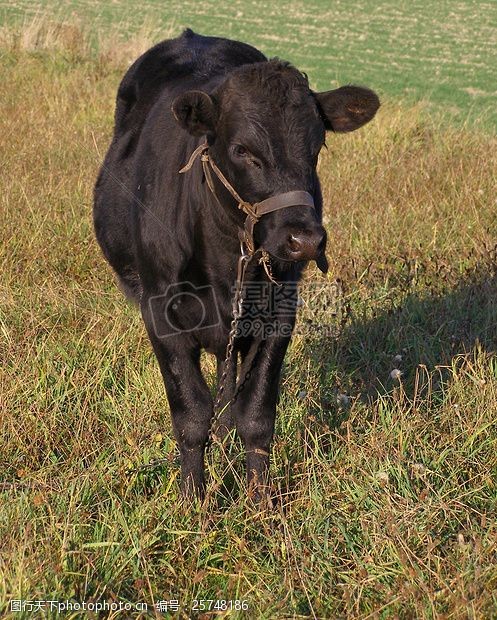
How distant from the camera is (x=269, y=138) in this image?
3467mm

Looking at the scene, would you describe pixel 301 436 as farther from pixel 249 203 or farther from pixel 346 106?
pixel 346 106

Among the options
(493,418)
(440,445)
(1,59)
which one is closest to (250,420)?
Result: (440,445)

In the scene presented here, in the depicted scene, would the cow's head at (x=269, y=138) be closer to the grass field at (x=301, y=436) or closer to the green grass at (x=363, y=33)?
the grass field at (x=301, y=436)

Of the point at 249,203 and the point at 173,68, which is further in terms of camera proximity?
the point at 173,68

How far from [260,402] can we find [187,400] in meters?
0.30

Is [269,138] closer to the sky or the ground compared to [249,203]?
closer to the sky

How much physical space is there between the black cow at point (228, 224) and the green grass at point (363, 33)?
11624 mm

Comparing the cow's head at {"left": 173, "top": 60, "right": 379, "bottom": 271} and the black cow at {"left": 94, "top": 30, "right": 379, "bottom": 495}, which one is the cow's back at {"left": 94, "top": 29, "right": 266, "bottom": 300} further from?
the cow's head at {"left": 173, "top": 60, "right": 379, "bottom": 271}

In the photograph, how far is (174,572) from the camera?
3113 millimetres

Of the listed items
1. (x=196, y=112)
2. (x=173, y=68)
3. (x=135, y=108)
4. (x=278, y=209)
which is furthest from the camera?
(x=135, y=108)

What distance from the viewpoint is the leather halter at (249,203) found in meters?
3.36

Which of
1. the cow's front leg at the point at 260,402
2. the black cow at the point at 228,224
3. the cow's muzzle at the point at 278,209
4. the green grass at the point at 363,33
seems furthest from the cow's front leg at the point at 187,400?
the green grass at the point at 363,33

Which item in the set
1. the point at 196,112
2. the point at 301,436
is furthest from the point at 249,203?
the point at 301,436

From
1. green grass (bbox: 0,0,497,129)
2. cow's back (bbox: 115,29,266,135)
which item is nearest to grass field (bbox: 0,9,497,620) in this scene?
Result: cow's back (bbox: 115,29,266,135)
